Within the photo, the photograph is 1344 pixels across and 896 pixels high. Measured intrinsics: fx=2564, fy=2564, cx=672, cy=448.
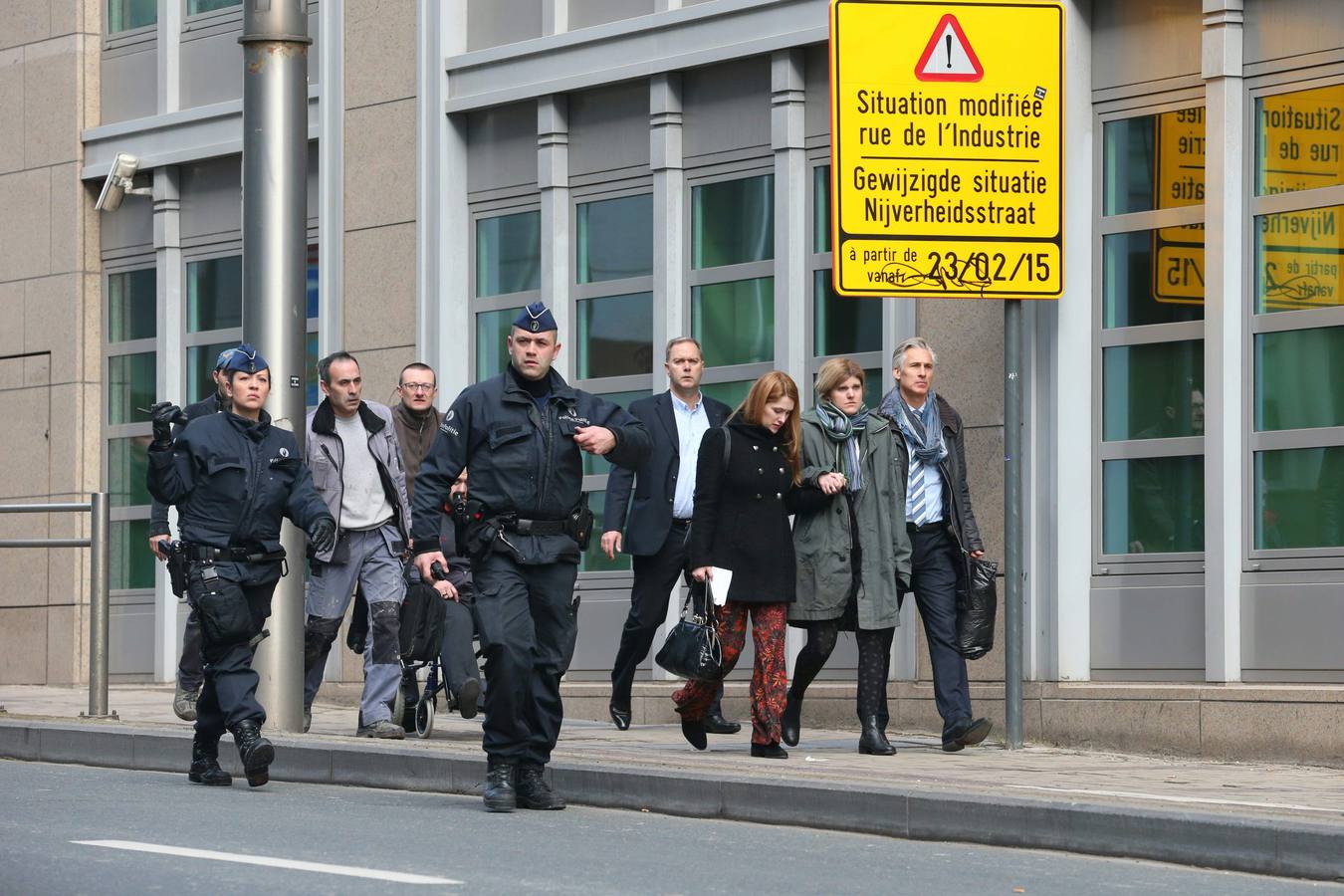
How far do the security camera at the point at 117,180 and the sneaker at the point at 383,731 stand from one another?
7.35 m

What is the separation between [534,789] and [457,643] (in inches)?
95.7

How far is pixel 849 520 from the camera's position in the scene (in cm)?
1196

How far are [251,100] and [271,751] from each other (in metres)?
3.92

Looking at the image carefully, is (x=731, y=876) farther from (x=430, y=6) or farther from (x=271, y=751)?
(x=430, y=6)

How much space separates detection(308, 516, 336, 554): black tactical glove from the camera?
1079 centimetres

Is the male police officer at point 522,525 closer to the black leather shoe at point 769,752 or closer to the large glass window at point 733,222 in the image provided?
the black leather shoe at point 769,752

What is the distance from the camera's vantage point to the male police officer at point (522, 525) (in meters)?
10.1

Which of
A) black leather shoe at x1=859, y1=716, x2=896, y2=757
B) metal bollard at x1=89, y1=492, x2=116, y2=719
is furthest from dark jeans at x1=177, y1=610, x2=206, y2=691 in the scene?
black leather shoe at x1=859, y1=716, x2=896, y2=757

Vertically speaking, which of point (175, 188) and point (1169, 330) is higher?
point (175, 188)

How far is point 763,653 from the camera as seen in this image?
1165 cm

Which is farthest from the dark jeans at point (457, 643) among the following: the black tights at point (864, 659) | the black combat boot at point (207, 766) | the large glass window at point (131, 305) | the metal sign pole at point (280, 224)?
the large glass window at point (131, 305)

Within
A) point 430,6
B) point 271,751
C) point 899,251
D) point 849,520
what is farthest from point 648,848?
point 430,6

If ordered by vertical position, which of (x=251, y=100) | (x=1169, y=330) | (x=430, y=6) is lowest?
(x=1169, y=330)

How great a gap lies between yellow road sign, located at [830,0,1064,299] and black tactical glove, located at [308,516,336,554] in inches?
112
